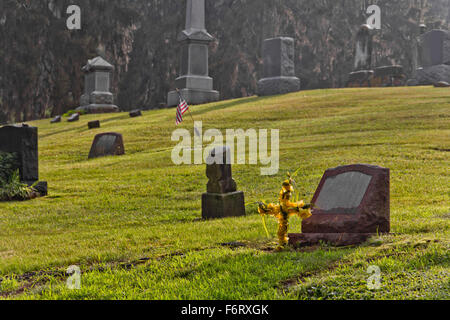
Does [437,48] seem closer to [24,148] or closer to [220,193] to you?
[220,193]

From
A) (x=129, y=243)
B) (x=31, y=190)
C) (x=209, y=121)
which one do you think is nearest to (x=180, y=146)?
(x=209, y=121)

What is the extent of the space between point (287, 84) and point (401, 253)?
27.8 metres

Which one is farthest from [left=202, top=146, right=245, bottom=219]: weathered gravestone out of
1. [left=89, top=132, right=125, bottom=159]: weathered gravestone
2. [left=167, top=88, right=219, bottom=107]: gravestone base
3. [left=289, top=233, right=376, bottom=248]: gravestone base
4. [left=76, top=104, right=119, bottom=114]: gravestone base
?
[left=76, top=104, right=119, bottom=114]: gravestone base

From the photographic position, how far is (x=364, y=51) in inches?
1458

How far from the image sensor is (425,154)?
533 inches

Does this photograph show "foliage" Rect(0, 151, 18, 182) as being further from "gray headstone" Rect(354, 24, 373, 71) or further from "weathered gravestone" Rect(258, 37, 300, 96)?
"gray headstone" Rect(354, 24, 373, 71)

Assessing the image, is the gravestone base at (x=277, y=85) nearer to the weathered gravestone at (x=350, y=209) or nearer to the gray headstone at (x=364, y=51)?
the gray headstone at (x=364, y=51)

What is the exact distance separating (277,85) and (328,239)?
2677 centimetres

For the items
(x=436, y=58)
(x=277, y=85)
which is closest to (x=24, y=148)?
(x=277, y=85)

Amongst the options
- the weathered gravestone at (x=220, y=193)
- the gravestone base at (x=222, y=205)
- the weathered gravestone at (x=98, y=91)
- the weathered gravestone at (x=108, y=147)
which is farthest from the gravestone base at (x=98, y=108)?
the gravestone base at (x=222, y=205)

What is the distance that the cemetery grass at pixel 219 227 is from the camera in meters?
4.70

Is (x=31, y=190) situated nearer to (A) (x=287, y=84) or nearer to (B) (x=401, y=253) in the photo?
(B) (x=401, y=253)

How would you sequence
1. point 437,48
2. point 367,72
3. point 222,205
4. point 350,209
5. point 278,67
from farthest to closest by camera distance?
point 367,72
point 437,48
point 278,67
point 222,205
point 350,209

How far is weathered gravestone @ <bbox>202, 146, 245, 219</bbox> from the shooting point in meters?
9.24
